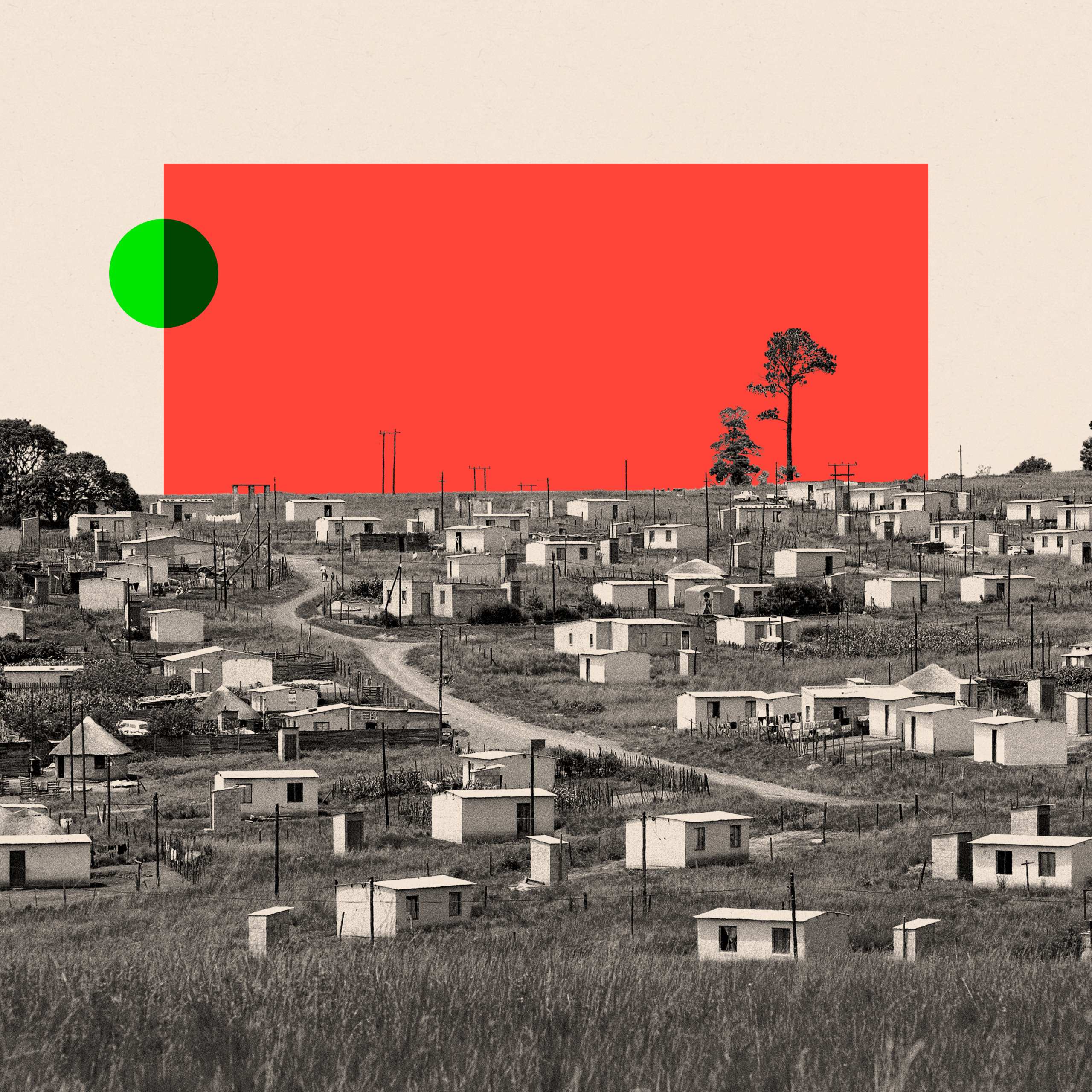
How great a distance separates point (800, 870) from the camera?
29.9 metres

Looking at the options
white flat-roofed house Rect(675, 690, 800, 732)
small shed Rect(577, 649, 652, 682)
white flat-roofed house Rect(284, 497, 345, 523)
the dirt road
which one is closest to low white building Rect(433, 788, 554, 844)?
the dirt road

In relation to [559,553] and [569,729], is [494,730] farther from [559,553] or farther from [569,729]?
[559,553]

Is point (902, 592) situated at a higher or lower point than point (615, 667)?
higher

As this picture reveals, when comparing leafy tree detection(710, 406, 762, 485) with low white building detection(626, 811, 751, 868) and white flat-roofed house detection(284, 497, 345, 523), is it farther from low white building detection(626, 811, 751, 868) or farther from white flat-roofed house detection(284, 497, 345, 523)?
low white building detection(626, 811, 751, 868)

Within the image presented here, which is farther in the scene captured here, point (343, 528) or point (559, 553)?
point (343, 528)

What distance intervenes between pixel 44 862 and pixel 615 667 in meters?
27.1

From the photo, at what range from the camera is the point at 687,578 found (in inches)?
2606

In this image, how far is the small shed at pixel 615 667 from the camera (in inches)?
2140

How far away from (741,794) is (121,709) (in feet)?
67.5

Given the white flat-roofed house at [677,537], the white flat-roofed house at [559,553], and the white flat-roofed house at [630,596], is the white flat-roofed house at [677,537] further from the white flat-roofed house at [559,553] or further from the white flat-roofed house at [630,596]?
the white flat-roofed house at [630,596]

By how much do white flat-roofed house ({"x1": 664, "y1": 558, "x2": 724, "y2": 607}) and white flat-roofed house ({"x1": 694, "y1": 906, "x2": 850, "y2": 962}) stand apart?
4226 centimetres

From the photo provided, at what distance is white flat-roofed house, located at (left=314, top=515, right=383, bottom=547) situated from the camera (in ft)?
271

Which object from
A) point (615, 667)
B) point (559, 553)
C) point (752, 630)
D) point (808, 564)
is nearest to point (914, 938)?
point (615, 667)

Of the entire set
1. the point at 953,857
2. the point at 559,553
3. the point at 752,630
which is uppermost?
the point at 559,553
